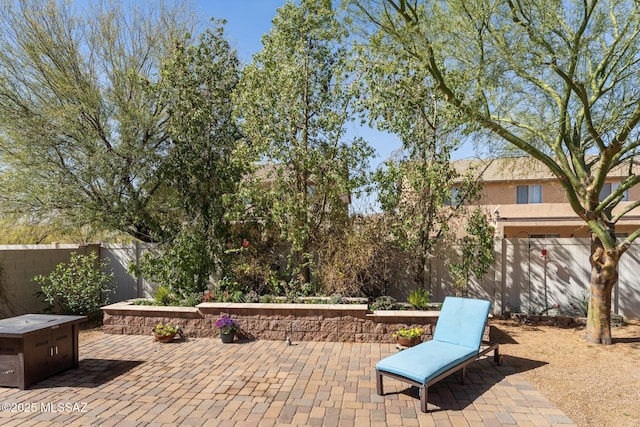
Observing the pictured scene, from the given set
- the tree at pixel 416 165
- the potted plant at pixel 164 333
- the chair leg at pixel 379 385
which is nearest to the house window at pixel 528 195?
the tree at pixel 416 165

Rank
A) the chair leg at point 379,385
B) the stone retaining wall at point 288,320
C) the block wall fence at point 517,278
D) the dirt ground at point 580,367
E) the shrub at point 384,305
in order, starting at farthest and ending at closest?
the block wall fence at point 517,278
the shrub at point 384,305
the stone retaining wall at point 288,320
the chair leg at point 379,385
the dirt ground at point 580,367

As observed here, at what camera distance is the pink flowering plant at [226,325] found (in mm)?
7176

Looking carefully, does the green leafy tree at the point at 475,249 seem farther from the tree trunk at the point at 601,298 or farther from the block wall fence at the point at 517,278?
the tree trunk at the point at 601,298

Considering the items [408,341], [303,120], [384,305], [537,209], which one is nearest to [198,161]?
[303,120]

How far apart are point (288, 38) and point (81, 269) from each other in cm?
680

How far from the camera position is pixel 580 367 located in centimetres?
587

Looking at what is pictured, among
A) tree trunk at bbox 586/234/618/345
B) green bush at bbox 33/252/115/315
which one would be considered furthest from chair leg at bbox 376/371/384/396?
green bush at bbox 33/252/115/315

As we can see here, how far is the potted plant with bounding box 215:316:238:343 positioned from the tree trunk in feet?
20.7

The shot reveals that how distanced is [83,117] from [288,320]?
6.55m

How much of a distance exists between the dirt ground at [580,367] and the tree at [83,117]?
7.57 metres

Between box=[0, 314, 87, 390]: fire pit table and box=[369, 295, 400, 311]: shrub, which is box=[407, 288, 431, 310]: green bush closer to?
box=[369, 295, 400, 311]: shrub

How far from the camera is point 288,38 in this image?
Result: 8516 mm

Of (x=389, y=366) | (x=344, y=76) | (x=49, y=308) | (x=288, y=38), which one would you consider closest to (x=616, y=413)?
(x=389, y=366)

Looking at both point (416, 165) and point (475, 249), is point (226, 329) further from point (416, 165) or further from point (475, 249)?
point (475, 249)
